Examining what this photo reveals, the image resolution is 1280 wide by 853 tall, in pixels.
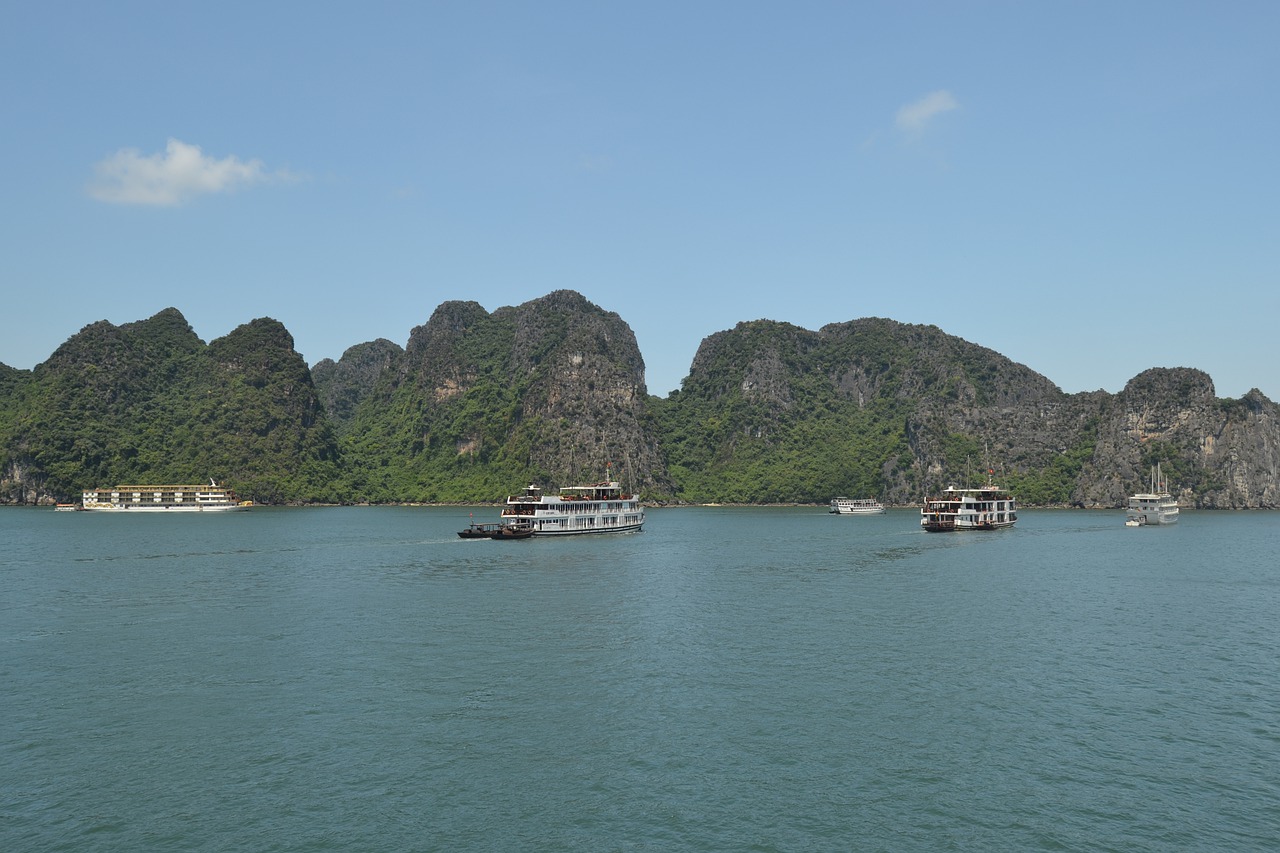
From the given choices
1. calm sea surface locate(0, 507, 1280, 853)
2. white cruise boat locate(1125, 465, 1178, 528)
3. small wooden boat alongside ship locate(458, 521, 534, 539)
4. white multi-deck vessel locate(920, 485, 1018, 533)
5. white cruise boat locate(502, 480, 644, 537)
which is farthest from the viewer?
white cruise boat locate(1125, 465, 1178, 528)

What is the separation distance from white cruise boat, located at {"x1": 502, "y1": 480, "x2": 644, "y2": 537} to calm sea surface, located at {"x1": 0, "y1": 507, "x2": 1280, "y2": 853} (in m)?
50.2

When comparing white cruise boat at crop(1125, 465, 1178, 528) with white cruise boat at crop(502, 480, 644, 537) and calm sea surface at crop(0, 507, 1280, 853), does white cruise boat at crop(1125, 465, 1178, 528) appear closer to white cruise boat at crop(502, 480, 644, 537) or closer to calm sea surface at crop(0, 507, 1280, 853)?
white cruise boat at crop(502, 480, 644, 537)

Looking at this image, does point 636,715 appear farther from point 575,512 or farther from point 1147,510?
point 1147,510

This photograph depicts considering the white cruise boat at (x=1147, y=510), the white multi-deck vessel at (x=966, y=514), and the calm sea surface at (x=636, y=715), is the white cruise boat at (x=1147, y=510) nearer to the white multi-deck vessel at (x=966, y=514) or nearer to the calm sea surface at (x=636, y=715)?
the white multi-deck vessel at (x=966, y=514)

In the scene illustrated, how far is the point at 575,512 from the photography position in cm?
13088

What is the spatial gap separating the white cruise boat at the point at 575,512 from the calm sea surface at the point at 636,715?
5016 centimetres

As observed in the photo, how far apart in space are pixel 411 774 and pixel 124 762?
9.87 metres

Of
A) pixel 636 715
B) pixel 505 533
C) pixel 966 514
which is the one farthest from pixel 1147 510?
pixel 636 715

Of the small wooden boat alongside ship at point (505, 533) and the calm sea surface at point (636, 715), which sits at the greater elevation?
the small wooden boat alongside ship at point (505, 533)

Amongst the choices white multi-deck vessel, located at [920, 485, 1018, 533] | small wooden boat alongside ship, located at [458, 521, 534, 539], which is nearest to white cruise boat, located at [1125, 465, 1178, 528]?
white multi-deck vessel, located at [920, 485, 1018, 533]

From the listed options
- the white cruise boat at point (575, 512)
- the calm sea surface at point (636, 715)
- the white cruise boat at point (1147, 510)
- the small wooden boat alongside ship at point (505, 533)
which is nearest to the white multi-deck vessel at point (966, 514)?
the white cruise boat at point (1147, 510)

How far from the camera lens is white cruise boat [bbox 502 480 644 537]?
124562mm

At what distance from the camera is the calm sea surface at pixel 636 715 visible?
24.9 metres

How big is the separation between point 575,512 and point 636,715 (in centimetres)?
9639
